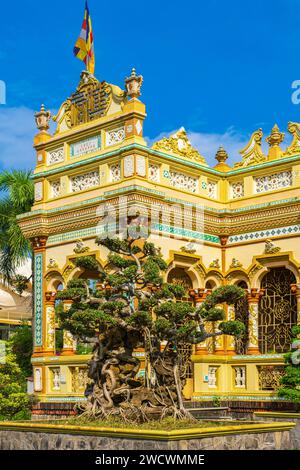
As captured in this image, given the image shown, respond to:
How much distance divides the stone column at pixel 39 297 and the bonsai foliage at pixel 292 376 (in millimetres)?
5410

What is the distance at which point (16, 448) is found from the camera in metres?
11.8

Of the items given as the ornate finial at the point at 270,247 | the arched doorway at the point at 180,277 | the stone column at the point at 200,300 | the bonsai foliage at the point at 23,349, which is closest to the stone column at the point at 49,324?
the arched doorway at the point at 180,277

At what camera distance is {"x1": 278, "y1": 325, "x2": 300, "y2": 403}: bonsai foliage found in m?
13.9

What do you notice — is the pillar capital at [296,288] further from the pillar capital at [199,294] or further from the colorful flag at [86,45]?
the colorful flag at [86,45]

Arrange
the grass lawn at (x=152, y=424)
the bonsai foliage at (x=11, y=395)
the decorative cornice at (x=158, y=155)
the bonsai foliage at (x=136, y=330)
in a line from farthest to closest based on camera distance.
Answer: the bonsai foliage at (x=11, y=395)
the decorative cornice at (x=158, y=155)
the bonsai foliage at (x=136, y=330)
the grass lawn at (x=152, y=424)

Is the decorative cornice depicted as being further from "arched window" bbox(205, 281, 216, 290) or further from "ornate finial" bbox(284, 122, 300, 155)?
"arched window" bbox(205, 281, 216, 290)

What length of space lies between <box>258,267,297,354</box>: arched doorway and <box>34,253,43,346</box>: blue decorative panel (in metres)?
4.74

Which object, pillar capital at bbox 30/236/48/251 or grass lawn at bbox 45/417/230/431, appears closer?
grass lawn at bbox 45/417/230/431

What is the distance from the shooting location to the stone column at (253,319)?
16.3 m

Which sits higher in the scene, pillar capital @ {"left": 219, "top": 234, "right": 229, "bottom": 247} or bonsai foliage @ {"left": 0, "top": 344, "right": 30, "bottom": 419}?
pillar capital @ {"left": 219, "top": 234, "right": 229, "bottom": 247}

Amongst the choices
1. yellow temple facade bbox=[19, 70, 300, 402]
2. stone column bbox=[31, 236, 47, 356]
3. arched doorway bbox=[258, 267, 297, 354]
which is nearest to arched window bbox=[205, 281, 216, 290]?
yellow temple facade bbox=[19, 70, 300, 402]

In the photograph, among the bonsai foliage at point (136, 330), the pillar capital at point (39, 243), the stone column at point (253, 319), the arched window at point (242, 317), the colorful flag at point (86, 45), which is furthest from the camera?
the colorful flag at point (86, 45)

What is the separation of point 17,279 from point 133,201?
6961mm

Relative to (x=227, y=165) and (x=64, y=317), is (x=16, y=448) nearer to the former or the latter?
(x=64, y=317)
